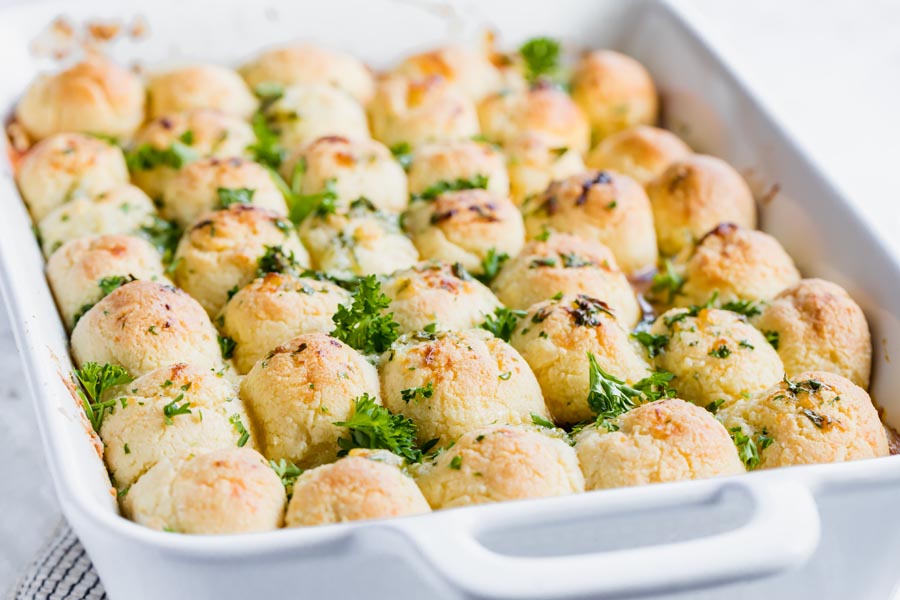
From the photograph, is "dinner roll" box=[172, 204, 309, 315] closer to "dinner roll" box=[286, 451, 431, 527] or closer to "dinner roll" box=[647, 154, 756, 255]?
"dinner roll" box=[286, 451, 431, 527]

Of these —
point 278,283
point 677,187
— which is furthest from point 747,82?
point 278,283

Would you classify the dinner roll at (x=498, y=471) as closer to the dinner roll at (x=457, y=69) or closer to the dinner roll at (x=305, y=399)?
the dinner roll at (x=305, y=399)

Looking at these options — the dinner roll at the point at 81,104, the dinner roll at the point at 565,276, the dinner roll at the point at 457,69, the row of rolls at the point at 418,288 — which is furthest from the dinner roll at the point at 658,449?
the dinner roll at the point at 81,104

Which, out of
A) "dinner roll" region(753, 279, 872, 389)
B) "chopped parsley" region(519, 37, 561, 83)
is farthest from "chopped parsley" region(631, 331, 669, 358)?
"chopped parsley" region(519, 37, 561, 83)

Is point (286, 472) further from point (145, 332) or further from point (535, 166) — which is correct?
point (535, 166)

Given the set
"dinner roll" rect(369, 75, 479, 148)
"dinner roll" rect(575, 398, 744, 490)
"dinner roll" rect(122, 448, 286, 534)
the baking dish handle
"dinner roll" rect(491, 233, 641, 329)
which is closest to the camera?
the baking dish handle

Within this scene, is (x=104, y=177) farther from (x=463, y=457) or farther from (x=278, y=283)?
(x=463, y=457)
